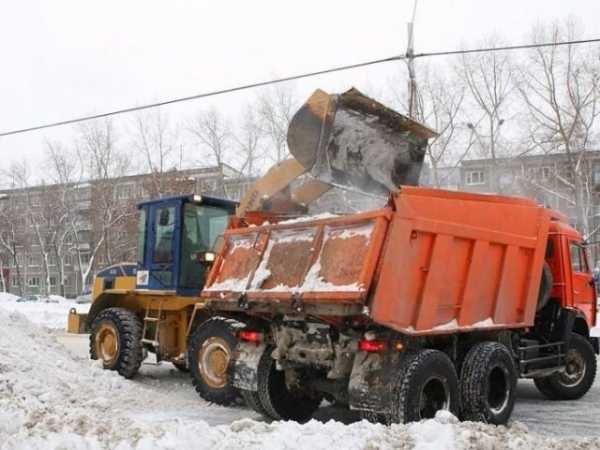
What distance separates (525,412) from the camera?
8.57 m

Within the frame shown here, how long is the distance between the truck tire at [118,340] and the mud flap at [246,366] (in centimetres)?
293

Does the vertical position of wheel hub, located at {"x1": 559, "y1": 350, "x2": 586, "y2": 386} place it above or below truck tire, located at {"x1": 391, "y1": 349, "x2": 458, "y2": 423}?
below

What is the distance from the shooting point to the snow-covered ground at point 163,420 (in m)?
5.14

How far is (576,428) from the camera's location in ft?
24.6

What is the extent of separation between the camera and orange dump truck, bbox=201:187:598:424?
20.3 feet

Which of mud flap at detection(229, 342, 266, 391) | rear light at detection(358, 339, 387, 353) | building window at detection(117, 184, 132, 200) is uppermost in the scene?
rear light at detection(358, 339, 387, 353)

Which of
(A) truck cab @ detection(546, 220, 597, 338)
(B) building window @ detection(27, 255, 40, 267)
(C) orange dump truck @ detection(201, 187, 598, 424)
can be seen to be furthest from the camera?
(B) building window @ detection(27, 255, 40, 267)

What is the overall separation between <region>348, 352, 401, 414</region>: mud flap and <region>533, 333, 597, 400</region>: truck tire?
4.17 m

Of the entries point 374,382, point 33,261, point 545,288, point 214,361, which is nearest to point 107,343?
point 214,361

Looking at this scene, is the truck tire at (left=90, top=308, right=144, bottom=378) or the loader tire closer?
the loader tire

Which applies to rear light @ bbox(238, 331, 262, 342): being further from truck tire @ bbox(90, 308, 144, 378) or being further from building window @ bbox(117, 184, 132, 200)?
building window @ bbox(117, 184, 132, 200)

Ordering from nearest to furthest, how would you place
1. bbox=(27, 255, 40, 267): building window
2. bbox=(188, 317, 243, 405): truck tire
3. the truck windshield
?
bbox=(188, 317, 243, 405): truck tire → the truck windshield → bbox=(27, 255, 40, 267): building window

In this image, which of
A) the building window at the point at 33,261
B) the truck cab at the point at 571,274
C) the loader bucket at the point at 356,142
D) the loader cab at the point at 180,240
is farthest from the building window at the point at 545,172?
the building window at the point at 33,261

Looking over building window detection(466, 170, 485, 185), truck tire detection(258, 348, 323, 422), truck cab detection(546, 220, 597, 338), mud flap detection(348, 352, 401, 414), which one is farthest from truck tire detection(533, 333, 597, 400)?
building window detection(466, 170, 485, 185)
